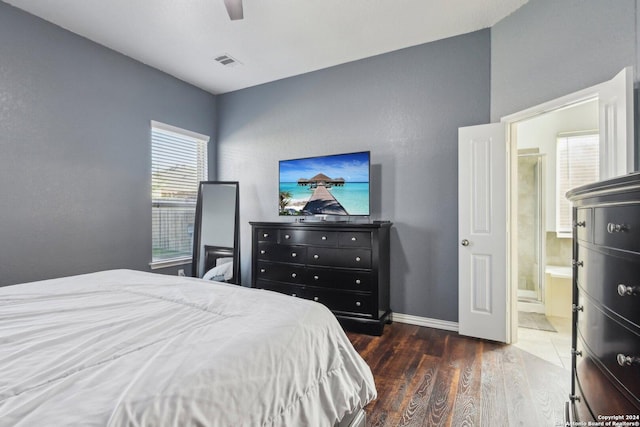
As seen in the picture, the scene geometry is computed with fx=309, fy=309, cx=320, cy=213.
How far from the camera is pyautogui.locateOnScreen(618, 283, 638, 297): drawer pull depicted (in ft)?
2.78

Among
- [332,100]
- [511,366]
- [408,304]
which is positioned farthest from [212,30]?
[511,366]

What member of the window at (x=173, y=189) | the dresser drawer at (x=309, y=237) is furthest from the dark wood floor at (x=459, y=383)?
the window at (x=173, y=189)

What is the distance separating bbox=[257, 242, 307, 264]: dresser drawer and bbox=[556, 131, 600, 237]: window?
3.29 m

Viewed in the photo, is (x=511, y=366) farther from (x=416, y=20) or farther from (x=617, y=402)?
(x=416, y=20)

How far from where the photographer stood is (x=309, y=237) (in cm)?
329

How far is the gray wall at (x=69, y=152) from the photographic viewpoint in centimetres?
258

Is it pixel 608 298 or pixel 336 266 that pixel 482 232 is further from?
pixel 608 298

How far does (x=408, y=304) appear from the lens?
10.9 ft

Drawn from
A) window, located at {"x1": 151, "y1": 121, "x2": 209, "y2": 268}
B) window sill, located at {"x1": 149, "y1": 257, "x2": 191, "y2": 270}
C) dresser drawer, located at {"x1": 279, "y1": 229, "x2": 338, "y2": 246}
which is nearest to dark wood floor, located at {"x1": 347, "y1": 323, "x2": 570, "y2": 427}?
dresser drawer, located at {"x1": 279, "y1": 229, "x2": 338, "y2": 246}

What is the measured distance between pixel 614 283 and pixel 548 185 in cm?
367

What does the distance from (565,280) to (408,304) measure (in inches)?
73.3

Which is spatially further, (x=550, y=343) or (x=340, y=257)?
(x=340, y=257)

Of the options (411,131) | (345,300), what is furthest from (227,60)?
(345,300)

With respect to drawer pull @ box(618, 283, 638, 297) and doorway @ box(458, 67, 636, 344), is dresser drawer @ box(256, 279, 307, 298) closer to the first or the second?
doorway @ box(458, 67, 636, 344)
